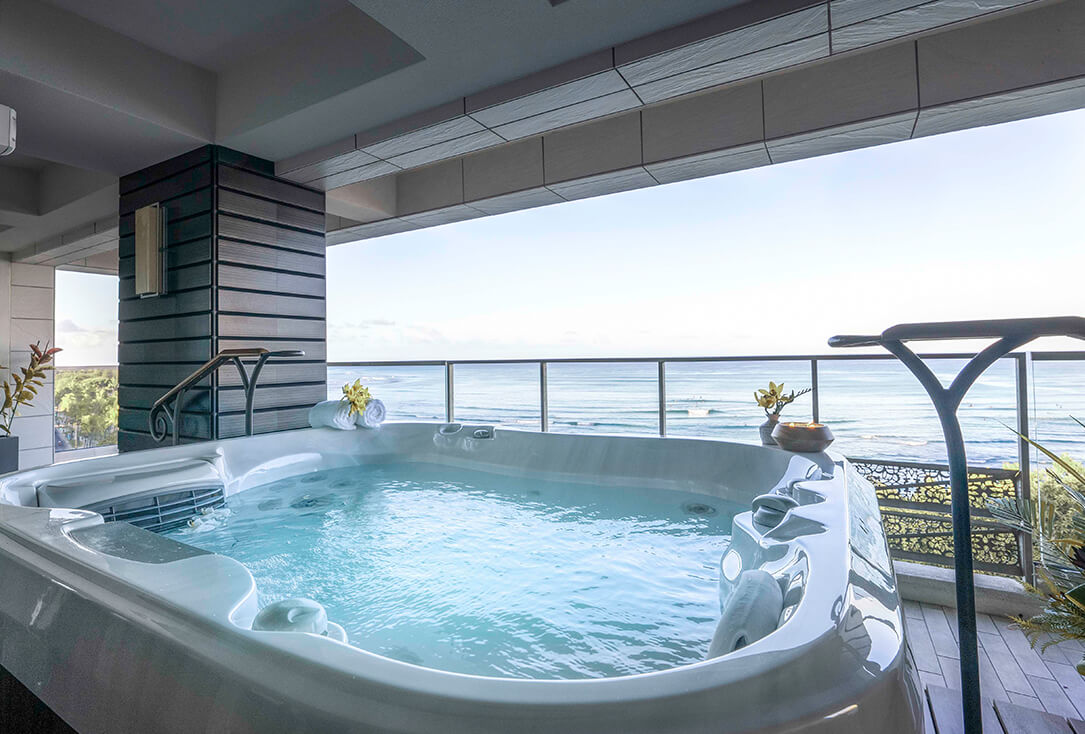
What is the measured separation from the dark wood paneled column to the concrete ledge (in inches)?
131

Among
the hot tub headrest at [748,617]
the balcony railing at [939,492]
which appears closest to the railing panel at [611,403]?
the balcony railing at [939,492]

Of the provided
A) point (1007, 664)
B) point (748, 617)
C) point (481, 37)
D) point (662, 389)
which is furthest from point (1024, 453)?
point (481, 37)

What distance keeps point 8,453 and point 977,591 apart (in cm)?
→ 568

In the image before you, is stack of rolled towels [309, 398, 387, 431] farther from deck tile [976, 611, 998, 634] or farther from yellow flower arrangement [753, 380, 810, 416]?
deck tile [976, 611, 998, 634]

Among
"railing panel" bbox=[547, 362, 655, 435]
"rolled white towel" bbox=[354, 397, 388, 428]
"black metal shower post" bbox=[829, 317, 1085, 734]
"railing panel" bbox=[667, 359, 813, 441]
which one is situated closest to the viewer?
"black metal shower post" bbox=[829, 317, 1085, 734]

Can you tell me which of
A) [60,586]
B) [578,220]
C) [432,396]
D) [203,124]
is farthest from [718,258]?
[60,586]

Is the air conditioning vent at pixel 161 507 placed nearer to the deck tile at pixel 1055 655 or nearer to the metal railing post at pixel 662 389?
the metal railing post at pixel 662 389

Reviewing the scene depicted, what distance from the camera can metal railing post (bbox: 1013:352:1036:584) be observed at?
83.8 inches

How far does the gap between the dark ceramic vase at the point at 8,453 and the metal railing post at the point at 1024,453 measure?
5.83 m

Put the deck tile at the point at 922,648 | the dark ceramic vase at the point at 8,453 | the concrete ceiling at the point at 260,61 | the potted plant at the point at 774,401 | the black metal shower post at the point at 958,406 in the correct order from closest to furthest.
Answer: the black metal shower post at the point at 958,406 < the deck tile at the point at 922,648 < the concrete ceiling at the point at 260,61 < the potted plant at the point at 774,401 < the dark ceramic vase at the point at 8,453

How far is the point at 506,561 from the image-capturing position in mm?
1624

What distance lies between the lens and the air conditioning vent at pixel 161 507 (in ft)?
6.13

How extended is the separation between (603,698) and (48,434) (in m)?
7.01

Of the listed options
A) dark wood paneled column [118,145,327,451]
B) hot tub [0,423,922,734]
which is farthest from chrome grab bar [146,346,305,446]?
hot tub [0,423,922,734]
